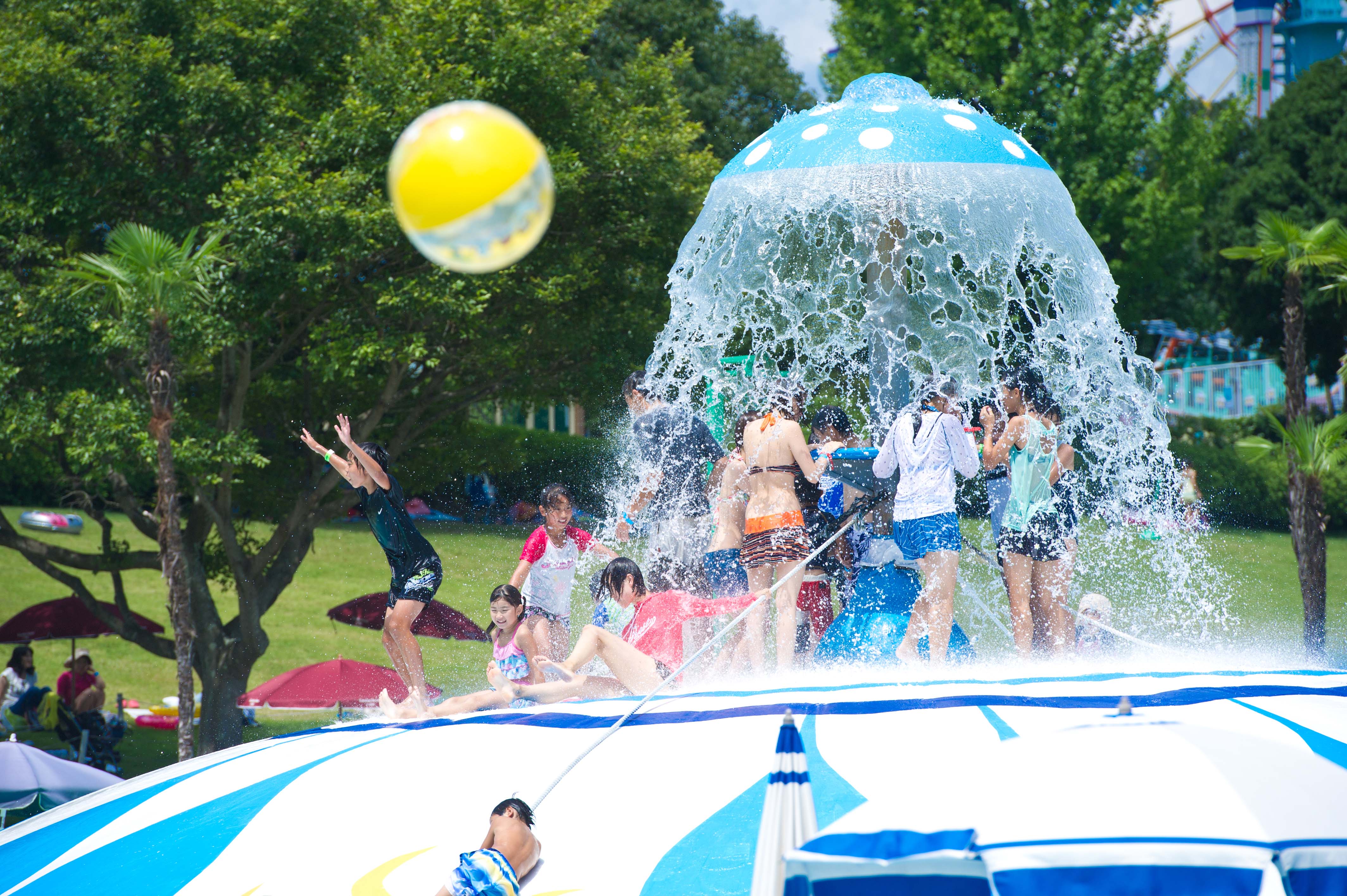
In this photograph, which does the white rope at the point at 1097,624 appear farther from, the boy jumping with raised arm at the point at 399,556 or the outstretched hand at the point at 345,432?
the outstretched hand at the point at 345,432

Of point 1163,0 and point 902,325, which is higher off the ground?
point 1163,0

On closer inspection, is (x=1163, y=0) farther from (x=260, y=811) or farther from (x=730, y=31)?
(x=260, y=811)

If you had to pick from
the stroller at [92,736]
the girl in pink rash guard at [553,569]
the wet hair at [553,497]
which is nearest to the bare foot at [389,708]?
the girl in pink rash guard at [553,569]

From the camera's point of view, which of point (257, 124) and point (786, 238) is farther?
point (257, 124)

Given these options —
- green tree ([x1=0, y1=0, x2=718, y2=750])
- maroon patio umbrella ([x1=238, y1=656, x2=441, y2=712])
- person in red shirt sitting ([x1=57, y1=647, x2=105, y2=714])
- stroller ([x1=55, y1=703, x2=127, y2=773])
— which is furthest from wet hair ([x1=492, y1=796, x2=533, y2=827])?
person in red shirt sitting ([x1=57, y1=647, x2=105, y2=714])

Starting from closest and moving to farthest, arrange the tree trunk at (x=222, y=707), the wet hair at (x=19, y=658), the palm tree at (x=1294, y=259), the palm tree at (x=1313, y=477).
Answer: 1. the palm tree at (x=1313, y=477)
2. the palm tree at (x=1294, y=259)
3. the tree trunk at (x=222, y=707)
4. the wet hair at (x=19, y=658)

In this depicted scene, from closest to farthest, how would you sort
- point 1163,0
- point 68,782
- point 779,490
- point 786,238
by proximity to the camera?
point 779,490
point 786,238
point 68,782
point 1163,0

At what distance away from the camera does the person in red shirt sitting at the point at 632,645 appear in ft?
24.5

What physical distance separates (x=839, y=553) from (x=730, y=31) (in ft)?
88.1

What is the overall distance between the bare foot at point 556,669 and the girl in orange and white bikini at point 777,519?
1.14 metres

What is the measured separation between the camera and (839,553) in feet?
27.0

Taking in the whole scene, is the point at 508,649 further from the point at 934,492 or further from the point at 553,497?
the point at 934,492

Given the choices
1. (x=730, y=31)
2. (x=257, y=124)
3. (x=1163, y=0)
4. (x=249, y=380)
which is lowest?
(x=249, y=380)

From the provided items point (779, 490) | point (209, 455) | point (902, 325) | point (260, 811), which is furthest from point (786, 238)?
point (209, 455)
